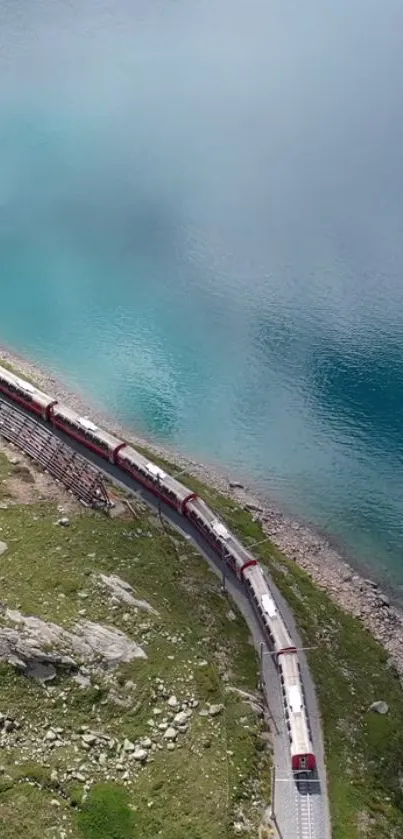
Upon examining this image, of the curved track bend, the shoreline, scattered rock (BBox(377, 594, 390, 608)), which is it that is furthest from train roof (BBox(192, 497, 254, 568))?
scattered rock (BBox(377, 594, 390, 608))

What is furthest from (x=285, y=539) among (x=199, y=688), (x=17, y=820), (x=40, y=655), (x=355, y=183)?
(x=355, y=183)

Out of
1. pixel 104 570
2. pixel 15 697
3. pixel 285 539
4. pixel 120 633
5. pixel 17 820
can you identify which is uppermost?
pixel 285 539

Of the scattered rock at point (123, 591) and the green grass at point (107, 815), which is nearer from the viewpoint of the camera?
the green grass at point (107, 815)

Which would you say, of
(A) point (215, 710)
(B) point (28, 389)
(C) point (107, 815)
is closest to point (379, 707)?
(A) point (215, 710)

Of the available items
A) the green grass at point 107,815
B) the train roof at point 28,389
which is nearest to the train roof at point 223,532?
the train roof at point 28,389

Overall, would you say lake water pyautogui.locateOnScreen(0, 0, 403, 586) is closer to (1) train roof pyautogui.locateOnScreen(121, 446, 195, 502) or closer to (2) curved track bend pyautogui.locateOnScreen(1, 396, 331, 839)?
(1) train roof pyautogui.locateOnScreen(121, 446, 195, 502)

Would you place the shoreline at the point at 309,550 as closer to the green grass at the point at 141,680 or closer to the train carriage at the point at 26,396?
the train carriage at the point at 26,396

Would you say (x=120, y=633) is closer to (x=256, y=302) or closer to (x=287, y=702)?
(x=287, y=702)
